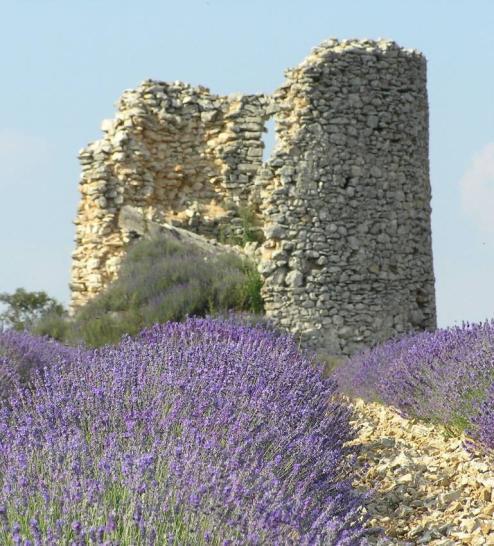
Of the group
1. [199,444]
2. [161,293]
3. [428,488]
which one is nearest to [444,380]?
[428,488]

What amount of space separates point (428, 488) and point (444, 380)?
4.24 ft

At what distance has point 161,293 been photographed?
10.8m

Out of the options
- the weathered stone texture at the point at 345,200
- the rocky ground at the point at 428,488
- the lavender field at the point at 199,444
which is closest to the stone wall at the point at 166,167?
the weathered stone texture at the point at 345,200

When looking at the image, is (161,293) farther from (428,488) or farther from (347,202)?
(428,488)

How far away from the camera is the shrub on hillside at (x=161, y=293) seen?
10.6m

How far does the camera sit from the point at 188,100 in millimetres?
13453

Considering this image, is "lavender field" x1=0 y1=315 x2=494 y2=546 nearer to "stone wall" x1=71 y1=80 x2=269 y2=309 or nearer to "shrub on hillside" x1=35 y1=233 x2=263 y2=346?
"shrub on hillside" x1=35 y1=233 x2=263 y2=346

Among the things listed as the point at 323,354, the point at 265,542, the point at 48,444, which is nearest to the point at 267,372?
the point at 48,444

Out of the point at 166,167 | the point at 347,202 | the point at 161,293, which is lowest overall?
the point at 161,293

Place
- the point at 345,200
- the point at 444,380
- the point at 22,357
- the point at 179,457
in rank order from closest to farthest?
1. the point at 179,457
2. the point at 444,380
3. the point at 22,357
4. the point at 345,200

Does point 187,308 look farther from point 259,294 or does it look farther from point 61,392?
point 61,392

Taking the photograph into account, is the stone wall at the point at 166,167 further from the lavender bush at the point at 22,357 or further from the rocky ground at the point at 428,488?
the rocky ground at the point at 428,488

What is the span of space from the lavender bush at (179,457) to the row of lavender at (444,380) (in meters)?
0.72

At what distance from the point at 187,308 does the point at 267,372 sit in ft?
19.1
